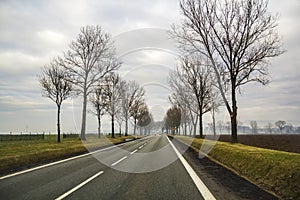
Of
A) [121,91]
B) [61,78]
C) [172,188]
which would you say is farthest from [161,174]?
[121,91]

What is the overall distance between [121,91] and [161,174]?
44.5 m

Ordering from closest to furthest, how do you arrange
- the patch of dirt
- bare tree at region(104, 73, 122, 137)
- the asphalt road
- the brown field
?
the patch of dirt → the asphalt road → the brown field → bare tree at region(104, 73, 122, 137)

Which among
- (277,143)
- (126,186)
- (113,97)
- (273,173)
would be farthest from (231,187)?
(113,97)

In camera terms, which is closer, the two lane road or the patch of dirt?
the patch of dirt

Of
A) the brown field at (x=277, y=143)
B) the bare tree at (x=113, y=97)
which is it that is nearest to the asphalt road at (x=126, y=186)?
Answer: the brown field at (x=277, y=143)

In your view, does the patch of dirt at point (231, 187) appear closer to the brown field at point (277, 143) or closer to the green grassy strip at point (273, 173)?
the green grassy strip at point (273, 173)

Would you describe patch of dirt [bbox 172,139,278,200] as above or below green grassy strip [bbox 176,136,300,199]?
below

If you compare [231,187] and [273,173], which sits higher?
[273,173]

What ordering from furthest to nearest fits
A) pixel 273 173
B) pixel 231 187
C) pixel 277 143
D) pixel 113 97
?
pixel 113 97 → pixel 277 143 → pixel 273 173 → pixel 231 187

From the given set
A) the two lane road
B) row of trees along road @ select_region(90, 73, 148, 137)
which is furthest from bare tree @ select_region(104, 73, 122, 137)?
the two lane road

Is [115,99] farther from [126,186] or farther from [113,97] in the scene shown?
[126,186]

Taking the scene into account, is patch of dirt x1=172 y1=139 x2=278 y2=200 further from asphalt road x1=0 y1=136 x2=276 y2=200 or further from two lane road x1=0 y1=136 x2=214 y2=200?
two lane road x1=0 y1=136 x2=214 y2=200

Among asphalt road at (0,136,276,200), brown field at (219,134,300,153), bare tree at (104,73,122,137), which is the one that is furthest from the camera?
bare tree at (104,73,122,137)

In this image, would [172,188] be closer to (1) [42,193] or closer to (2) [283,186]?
(2) [283,186]
